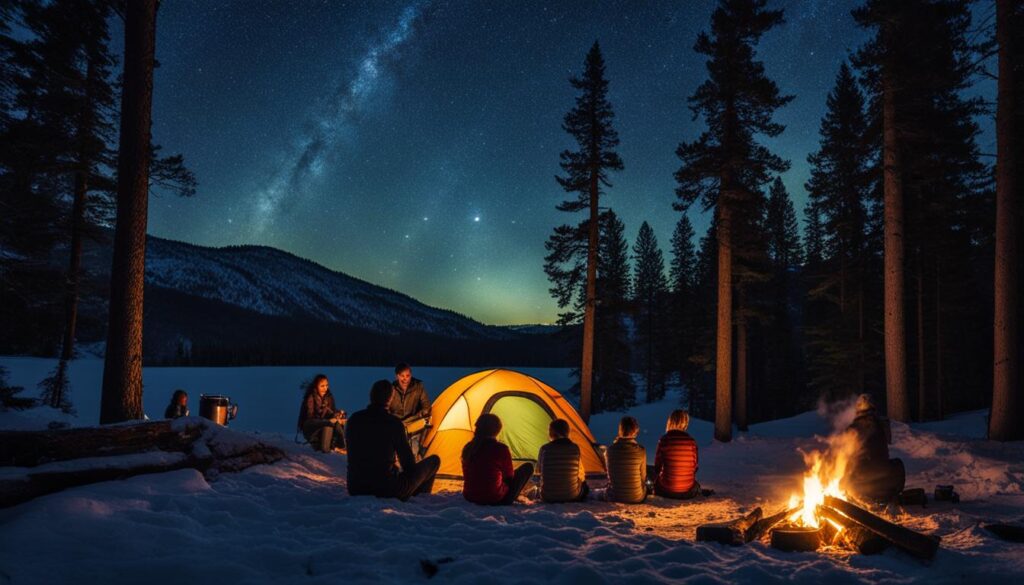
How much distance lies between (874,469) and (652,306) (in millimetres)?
36599

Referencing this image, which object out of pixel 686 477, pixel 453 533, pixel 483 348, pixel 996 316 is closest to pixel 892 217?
pixel 996 316

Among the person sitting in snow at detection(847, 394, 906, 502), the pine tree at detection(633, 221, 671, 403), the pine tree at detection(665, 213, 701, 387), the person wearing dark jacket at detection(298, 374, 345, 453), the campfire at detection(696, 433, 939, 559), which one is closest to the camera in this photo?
the campfire at detection(696, 433, 939, 559)

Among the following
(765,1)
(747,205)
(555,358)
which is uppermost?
(765,1)

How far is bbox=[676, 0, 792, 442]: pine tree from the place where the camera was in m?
14.9

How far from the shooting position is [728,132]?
15164mm

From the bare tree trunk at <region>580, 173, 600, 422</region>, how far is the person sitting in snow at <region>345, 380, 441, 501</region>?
12.4 m

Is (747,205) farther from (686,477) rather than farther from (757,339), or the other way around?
(757,339)

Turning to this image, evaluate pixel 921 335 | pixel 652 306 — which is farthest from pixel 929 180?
pixel 652 306

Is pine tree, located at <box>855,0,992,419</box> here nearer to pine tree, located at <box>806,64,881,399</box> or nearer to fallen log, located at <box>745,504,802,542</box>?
pine tree, located at <box>806,64,881,399</box>

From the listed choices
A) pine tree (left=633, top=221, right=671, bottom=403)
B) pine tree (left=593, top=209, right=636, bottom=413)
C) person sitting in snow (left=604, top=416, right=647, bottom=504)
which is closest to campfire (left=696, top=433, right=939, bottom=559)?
person sitting in snow (left=604, top=416, right=647, bottom=504)

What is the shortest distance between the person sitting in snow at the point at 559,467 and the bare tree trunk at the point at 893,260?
837 cm

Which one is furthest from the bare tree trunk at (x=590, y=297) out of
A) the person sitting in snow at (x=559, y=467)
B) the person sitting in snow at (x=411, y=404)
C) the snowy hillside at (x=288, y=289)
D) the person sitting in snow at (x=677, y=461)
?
the snowy hillside at (x=288, y=289)

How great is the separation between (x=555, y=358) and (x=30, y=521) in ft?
334

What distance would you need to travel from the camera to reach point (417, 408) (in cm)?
953
